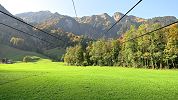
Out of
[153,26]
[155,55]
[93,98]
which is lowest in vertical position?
[93,98]

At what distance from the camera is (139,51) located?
111 metres

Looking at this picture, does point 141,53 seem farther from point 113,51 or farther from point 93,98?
point 93,98

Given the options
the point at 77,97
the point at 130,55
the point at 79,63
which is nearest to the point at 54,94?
the point at 77,97

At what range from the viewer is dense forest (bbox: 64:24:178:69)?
10138 cm

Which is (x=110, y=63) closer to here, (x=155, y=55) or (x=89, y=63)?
(x=89, y=63)

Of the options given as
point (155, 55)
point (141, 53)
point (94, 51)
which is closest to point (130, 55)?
point (141, 53)

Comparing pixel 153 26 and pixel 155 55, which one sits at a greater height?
pixel 153 26

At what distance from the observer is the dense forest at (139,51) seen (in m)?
101

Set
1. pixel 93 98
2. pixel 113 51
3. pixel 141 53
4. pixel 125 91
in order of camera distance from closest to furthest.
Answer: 1. pixel 93 98
2. pixel 125 91
3. pixel 141 53
4. pixel 113 51

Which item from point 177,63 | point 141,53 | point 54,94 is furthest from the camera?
point 141,53

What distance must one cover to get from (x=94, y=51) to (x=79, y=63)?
28.8ft

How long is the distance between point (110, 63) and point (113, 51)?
5.62 meters

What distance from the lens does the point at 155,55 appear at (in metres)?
103

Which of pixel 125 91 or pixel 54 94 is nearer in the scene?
pixel 54 94
